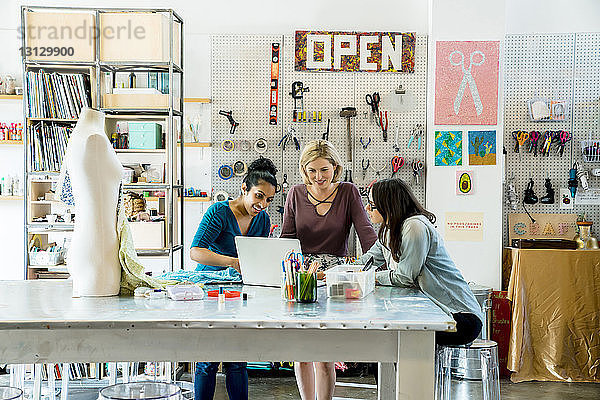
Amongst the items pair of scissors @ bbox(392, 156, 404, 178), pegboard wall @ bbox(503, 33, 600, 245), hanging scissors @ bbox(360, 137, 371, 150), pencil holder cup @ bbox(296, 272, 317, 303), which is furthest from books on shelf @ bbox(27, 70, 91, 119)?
pegboard wall @ bbox(503, 33, 600, 245)

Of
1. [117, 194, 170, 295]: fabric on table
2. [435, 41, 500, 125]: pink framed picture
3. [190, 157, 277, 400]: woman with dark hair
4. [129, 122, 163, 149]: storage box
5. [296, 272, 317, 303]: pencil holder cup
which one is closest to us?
[296, 272, 317, 303]: pencil holder cup

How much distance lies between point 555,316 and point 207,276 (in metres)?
3.06

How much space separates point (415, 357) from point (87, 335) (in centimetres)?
111

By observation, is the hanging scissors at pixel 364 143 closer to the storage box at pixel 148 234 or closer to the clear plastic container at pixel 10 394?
the storage box at pixel 148 234

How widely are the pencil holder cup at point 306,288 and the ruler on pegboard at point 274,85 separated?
319 cm

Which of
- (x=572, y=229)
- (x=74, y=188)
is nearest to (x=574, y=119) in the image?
(x=572, y=229)

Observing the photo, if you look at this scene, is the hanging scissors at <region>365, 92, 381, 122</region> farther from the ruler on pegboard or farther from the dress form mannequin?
the dress form mannequin

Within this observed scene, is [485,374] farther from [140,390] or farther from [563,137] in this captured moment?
[563,137]

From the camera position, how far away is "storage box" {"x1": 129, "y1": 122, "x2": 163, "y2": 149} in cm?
502

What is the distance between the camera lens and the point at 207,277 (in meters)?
3.40

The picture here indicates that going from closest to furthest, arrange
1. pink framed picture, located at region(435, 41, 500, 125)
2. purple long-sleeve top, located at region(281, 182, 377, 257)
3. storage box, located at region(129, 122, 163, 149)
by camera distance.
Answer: purple long-sleeve top, located at region(281, 182, 377, 257) < storage box, located at region(129, 122, 163, 149) < pink framed picture, located at region(435, 41, 500, 125)

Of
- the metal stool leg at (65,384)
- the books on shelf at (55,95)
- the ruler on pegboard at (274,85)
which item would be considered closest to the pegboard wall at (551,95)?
the ruler on pegboard at (274,85)

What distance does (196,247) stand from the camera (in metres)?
3.67

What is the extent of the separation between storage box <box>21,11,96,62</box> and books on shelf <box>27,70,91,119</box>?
0.45 ft
